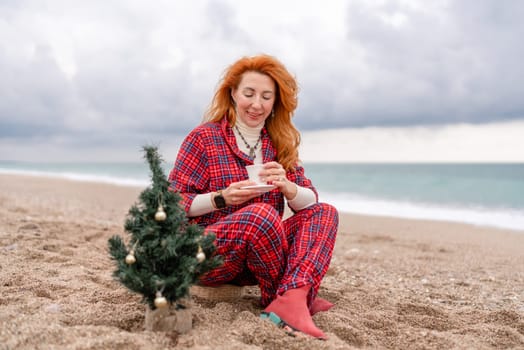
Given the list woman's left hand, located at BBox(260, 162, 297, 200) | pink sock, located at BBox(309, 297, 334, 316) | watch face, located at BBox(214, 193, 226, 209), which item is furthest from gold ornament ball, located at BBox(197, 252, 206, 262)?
pink sock, located at BBox(309, 297, 334, 316)

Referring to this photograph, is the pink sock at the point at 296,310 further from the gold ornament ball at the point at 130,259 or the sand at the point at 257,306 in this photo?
the gold ornament ball at the point at 130,259

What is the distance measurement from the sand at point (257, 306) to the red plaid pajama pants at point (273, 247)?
23 centimetres

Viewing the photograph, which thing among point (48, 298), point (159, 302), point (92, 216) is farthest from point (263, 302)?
point (92, 216)

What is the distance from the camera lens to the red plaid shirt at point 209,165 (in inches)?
118

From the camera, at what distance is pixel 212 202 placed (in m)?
2.80

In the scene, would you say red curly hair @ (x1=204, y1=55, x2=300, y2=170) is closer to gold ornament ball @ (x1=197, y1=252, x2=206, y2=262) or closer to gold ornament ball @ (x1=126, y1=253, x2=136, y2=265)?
gold ornament ball @ (x1=197, y1=252, x2=206, y2=262)

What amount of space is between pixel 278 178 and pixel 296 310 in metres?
0.77

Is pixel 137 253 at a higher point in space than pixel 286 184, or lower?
lower

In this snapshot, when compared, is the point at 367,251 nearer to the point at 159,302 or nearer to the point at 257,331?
the point at 257,331

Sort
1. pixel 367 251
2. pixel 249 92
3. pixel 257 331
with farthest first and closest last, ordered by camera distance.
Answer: pixel 367 251 → pixel 249 92 → pixel 257 331

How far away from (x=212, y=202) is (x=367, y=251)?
4.15 meters

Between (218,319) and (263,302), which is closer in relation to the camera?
(218,319)

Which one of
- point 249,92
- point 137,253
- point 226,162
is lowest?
point 137,253

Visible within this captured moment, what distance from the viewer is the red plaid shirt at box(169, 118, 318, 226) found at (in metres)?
2.99
